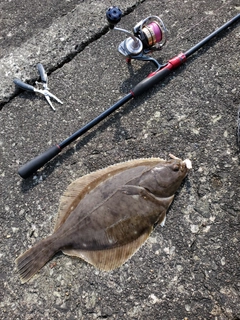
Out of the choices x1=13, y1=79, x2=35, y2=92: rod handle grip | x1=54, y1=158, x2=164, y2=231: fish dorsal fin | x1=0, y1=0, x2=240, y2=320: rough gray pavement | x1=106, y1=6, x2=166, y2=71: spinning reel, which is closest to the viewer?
x1=0, y1=0, x2=240, y2=320: rough gray pavement

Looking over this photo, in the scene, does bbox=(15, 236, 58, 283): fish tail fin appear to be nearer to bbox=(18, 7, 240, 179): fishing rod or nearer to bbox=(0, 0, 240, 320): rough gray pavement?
bbox=(0, 0, 240, 320): rough gray pavement

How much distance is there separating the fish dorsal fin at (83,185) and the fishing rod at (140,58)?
0.91ft

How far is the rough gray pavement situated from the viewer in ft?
6.90

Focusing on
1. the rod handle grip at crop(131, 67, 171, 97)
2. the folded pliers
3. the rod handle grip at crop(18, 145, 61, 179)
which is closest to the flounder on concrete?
the rod handle grip at crop(18, 145, 61, 179)

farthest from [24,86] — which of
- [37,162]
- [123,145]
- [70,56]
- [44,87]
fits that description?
[123,145]

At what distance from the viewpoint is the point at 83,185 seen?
2.35 metres

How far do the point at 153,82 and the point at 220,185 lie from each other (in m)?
0.89

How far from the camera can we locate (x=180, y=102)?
8.29 ft

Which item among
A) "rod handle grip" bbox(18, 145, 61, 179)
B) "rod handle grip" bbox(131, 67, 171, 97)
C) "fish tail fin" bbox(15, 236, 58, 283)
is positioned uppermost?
"rod handle grip" bbox(131, 67, 171, 97)

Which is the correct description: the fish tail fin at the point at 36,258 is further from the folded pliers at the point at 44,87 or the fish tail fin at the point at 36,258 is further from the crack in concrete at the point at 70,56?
the crack in concrete at the point at 70,56

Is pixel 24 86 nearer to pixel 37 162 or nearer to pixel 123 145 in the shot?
pixel 37 162

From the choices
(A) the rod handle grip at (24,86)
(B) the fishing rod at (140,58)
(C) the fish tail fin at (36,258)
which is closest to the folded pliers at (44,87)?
(A) the rod handle grip at (24,86)

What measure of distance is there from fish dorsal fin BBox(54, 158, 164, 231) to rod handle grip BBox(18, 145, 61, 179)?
25 cm

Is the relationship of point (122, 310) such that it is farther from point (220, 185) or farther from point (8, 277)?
point (220, 185)
